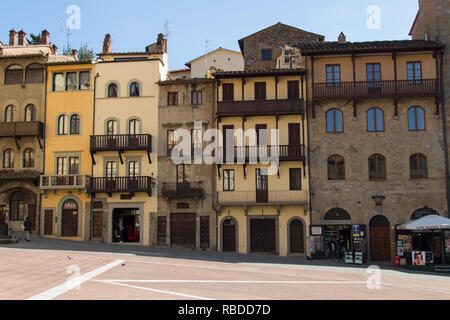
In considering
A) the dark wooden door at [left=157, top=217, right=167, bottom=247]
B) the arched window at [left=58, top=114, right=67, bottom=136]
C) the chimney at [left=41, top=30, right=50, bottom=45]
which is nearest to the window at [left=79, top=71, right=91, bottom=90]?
the arched window at [left=58, top=114, right=67, bottom=136]

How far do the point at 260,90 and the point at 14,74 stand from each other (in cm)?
1871

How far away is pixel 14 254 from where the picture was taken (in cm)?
2647

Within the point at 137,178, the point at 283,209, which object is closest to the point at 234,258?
the point at 283,209

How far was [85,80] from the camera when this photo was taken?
3853 cm

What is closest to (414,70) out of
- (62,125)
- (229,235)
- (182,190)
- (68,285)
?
(229,235)

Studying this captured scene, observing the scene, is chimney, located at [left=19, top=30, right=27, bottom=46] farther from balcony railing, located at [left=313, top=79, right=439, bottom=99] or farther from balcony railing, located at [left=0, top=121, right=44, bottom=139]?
balcony railing, located at [left=313, top=79, right=439, bottom=99]

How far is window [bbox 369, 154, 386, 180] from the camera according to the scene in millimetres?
34781

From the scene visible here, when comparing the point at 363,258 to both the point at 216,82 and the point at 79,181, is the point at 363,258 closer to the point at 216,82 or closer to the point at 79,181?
the point at 216,82

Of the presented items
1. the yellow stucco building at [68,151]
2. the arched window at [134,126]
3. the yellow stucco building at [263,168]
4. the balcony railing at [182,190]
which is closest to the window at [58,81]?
the yellow stucco building at [68,151]

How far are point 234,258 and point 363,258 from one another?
7877mm

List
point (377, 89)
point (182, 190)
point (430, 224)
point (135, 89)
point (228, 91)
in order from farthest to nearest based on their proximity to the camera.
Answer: point (135, 89) → point (228, 91) → point (182, 190) → point (377, 89) → point (430, 224)

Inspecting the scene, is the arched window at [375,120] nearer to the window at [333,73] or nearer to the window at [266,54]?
the window at [333,73]

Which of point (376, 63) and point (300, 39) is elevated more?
point (300, 39)

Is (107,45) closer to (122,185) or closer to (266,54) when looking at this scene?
(122,185)
